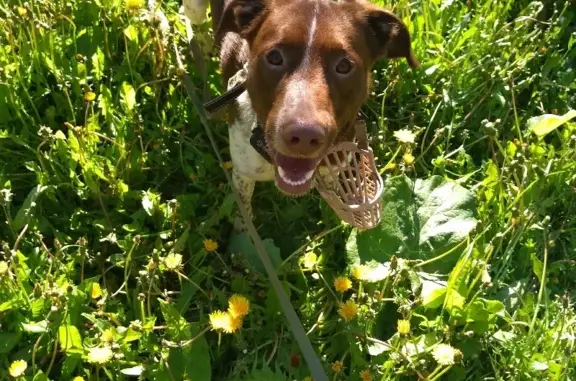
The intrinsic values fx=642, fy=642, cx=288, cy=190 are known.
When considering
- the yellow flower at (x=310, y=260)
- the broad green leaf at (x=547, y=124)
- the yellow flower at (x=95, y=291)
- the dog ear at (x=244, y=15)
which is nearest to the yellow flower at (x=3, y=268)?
the yellow flower at (x=95, y=291)

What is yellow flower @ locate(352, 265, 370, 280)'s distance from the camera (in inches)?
113

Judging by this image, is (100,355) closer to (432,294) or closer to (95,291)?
(95,291)

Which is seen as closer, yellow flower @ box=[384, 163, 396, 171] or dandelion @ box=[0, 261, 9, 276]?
dandelion @ box=[0, 261, 9, 276]

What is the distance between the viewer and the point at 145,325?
2.64 meters

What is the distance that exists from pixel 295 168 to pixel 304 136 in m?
0.31

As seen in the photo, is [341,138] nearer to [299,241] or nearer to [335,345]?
[299,241]

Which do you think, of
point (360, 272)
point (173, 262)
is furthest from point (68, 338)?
point (360, 272)

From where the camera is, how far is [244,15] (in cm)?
279

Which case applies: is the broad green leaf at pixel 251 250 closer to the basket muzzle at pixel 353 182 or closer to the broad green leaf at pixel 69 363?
the basket muzzle at pixel 353 182

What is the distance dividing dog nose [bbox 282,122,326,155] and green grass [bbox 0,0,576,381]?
0.74 meters

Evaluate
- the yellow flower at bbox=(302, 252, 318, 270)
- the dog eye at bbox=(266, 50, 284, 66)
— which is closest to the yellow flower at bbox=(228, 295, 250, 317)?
the yellow flower at bbox=(302, 252, 318, 270)

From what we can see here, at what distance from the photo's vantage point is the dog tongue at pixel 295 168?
255 centimetres

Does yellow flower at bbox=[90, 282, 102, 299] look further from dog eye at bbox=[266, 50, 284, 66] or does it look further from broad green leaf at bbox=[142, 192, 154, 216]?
dog eye at bbox=[266, 50, 284, 66]

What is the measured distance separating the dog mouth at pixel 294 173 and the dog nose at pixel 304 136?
0.73 feet
